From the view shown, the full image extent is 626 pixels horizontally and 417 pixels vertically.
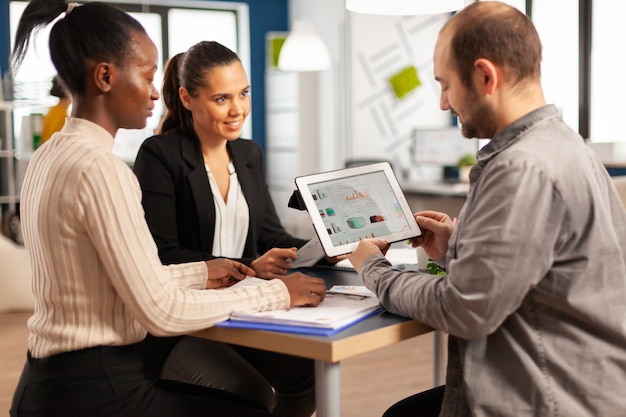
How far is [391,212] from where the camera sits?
1.83m

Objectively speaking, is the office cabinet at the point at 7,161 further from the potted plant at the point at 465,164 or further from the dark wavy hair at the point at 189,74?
the dark wavy hair at the point at 189,74

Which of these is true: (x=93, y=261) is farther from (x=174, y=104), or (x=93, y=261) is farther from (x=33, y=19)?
(x=174, y=104)

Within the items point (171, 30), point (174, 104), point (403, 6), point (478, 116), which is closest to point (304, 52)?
point (171, 30)

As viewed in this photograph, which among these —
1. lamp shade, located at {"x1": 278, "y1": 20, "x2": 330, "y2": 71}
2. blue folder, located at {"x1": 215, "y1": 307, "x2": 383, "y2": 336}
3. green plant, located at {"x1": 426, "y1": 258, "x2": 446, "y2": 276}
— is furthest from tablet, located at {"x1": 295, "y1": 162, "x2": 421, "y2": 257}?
lamp shade, located at {"x1": 278, "y1": 20, "x2": 330, "y2": 71}

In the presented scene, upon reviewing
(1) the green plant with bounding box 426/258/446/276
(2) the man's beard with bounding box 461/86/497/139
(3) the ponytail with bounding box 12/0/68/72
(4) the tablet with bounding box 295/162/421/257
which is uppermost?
(3) the ponytail with bounding box 12/0/68/72

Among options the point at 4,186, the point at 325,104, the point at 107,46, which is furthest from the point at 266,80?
the point at 107,46

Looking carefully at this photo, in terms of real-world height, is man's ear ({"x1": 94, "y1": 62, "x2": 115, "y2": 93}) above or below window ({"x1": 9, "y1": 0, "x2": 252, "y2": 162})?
below

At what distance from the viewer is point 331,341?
1363 mm

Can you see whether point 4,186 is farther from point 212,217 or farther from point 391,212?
point 391,212

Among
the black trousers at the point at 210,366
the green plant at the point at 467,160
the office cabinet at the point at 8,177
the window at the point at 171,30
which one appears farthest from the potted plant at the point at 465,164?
the black trousers at the point at 210,366

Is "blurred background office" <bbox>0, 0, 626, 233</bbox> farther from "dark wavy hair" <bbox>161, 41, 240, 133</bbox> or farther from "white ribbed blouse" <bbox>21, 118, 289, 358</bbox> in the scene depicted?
"white ribbed blouse" <bbox>21, 118, 289, 358</bbox>

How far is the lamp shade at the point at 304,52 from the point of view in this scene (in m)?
6.04

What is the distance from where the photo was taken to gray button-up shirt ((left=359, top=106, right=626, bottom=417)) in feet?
4.22

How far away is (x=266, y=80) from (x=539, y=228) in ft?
25.2
